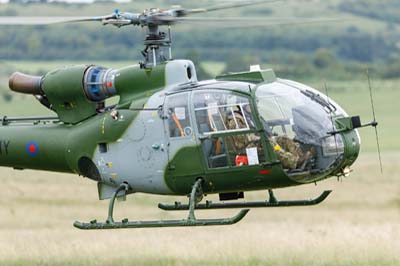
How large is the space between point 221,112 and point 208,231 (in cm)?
547

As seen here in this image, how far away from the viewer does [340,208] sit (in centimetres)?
2870

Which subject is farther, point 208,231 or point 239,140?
point 208,231

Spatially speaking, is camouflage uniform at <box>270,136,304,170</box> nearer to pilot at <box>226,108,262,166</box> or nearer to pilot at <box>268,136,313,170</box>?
pilot at <box>268,136,313,170</box>

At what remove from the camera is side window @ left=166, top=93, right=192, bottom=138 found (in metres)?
16.7

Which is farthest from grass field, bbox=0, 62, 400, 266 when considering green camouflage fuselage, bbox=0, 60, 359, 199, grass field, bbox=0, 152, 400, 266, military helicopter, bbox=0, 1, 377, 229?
green camouflage fuselage, bbox=0, 60, 359, 199

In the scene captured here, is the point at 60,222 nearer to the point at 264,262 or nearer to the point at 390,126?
the point at 264,262

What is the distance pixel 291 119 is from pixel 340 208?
12.9m

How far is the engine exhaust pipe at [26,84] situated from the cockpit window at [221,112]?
2909 millimetres

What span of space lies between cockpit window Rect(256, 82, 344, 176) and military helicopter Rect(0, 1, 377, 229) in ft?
0.05

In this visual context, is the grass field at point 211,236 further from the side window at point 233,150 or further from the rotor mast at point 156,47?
the rotor mast at point 156,47

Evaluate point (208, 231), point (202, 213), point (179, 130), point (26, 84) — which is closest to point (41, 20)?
point (26, 84)

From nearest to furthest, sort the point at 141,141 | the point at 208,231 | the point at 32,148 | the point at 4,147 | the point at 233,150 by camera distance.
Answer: the point at 233,150, the point at 141,141, the point at 32,148, the point at 4,147, the point at 208,231

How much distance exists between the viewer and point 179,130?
16.8 m

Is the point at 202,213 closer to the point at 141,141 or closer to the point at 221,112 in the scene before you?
the point at 141,141
